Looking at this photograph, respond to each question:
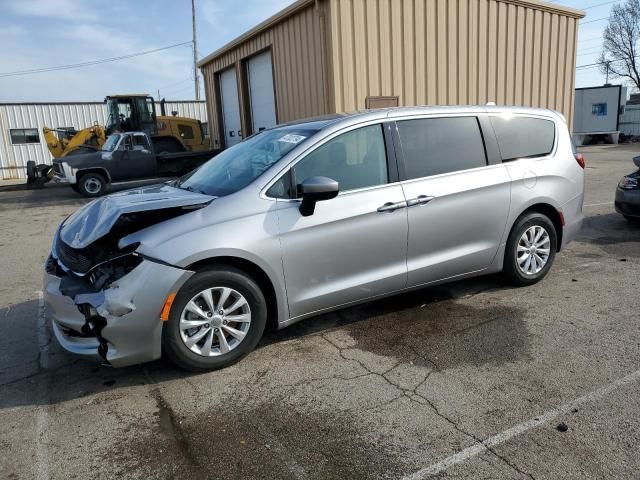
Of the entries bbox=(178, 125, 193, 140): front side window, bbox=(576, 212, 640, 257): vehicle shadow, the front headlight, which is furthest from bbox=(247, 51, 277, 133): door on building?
the front headlight

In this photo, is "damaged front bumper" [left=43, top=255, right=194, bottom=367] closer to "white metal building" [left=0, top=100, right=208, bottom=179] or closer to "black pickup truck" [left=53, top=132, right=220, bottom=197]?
"black pickup truck" [left=53, top=132, right=220, bottom=197]

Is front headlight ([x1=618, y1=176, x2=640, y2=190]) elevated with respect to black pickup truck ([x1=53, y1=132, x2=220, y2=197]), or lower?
lower

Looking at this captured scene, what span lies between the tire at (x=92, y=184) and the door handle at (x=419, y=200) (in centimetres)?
1376

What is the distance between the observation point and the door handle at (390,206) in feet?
13.1

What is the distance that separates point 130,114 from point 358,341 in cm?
1813

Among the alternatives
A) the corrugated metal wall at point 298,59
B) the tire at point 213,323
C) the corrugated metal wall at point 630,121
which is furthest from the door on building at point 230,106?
the corrugated metal wall at point 630,121

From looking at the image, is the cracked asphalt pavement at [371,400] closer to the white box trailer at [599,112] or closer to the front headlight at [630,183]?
the front headlight at [630,183]

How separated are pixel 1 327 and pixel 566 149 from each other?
18.8 ft

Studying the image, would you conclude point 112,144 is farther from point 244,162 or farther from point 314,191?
point 314,191

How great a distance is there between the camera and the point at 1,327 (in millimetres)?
4680

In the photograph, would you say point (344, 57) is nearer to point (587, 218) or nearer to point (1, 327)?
point (587, 218)

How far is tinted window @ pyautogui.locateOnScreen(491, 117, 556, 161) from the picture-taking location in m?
4.80

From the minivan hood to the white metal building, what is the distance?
2798 centimetres

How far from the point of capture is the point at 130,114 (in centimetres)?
1953
